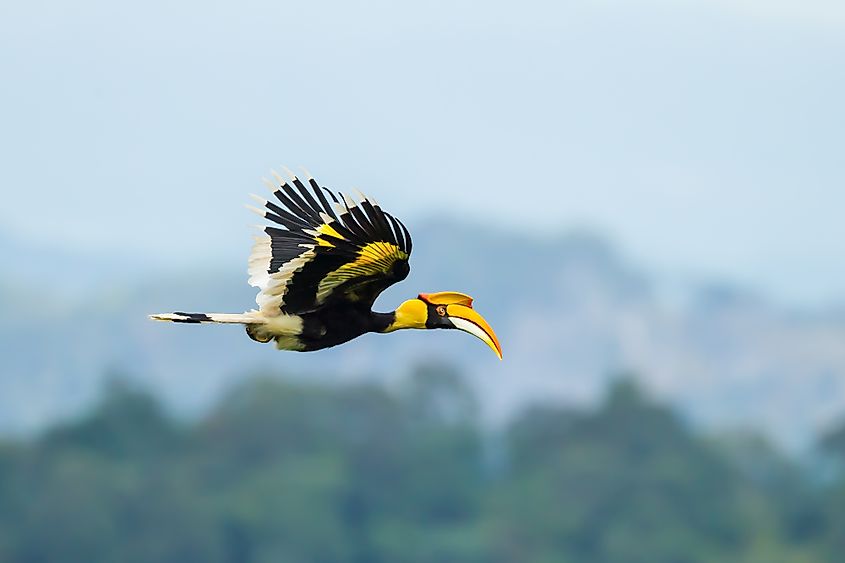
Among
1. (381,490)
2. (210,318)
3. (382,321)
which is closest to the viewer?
(210,318)

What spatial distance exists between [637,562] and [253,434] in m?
19.9

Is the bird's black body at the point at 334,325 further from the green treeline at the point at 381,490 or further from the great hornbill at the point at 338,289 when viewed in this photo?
the green treeline at the point at 381,490

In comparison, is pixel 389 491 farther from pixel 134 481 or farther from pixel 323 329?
pixel 323 329

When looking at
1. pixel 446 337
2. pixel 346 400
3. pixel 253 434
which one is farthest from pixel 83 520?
pixel 446 337

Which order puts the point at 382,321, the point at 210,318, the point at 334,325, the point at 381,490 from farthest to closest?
the point at 381,490 < the point at 382,321 < the point at 334,325 < the point at 210,318

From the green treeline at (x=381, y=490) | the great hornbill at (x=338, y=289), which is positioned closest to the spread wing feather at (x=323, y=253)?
the great hornbill at (x=338, y=289)

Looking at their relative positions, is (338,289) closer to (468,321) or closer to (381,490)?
(468,321)

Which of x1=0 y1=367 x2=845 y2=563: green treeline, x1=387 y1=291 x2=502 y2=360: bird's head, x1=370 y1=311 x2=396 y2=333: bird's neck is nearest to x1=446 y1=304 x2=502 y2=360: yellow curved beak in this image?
x1=387 y1=291 x2=502 y2=360: bird's head

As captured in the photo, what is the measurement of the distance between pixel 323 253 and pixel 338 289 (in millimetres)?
268

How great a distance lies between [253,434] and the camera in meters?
99.3

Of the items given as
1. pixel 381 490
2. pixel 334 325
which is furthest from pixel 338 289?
pixel 381 490

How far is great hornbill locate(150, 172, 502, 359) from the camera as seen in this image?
1191cm

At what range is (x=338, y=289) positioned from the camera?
40.4 feet

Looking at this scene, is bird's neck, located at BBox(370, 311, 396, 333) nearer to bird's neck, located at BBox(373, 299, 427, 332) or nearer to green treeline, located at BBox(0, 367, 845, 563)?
bird's neck, located at BBox(373, 299, 427, 332)
